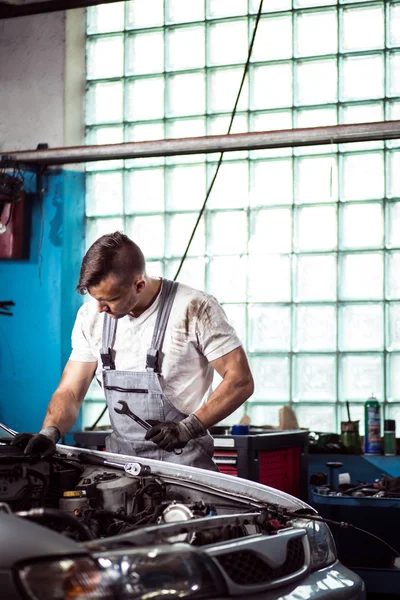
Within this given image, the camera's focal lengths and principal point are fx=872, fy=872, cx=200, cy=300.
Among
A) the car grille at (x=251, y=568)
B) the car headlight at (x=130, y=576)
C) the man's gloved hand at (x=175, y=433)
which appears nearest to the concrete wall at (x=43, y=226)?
the man's gloved hand at (x=175, y=433)

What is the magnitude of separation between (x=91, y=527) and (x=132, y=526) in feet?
0.35

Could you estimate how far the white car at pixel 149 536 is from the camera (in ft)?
4.73

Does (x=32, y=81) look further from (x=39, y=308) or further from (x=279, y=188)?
(x=279, y=188)

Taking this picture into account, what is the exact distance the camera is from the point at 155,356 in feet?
9.66

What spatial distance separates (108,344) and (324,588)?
4.31 feet

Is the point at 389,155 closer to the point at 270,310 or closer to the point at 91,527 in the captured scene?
the point at 270,310

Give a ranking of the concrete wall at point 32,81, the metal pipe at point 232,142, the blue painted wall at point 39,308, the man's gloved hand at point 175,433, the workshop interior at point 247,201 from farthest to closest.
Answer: the concrete wall at point 32,81
the blue painted wall at point 39,308
the workshop interior at point 247,201
the metal pipe at point 232,142
the man's gloved hand at point 175,433

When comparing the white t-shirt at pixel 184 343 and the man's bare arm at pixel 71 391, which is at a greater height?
the white t-shirt at pixel 184 343

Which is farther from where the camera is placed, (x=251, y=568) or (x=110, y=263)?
(x=110, y=263)

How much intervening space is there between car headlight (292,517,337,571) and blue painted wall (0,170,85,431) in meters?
3.49

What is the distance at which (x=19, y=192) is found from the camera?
541 centimetres

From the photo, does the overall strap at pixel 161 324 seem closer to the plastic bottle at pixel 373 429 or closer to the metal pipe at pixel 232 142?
the metal pipe at pixel 232 142

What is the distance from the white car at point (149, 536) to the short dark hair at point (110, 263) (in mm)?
568

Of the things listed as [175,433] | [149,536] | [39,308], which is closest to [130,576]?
[149,536]
